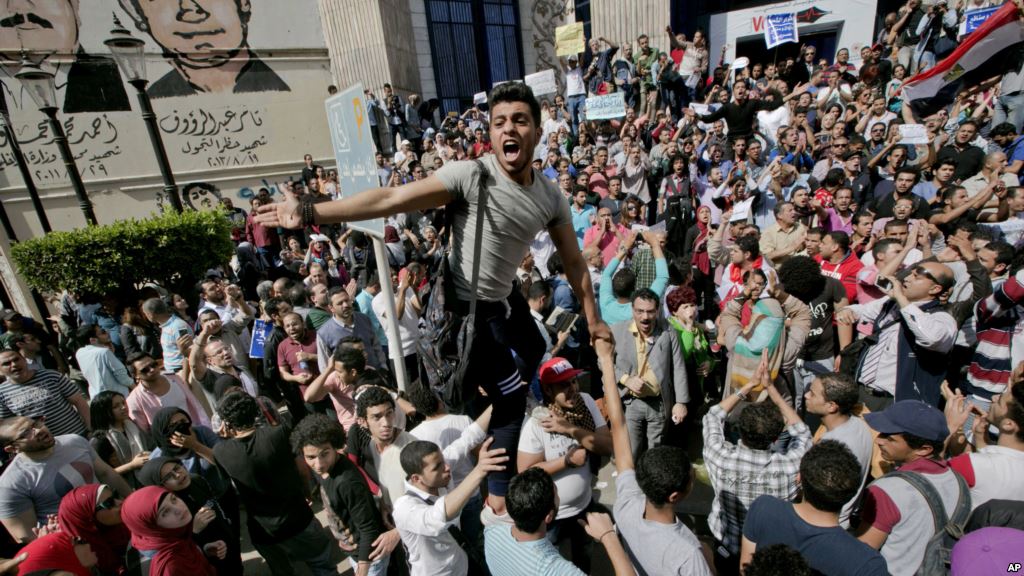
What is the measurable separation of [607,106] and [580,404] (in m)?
8.92

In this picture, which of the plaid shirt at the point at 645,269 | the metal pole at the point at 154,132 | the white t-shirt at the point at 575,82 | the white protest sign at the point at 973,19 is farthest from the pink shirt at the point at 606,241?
the white protest sign at the point at 973,19

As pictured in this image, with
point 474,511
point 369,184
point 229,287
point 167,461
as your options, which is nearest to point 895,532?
point 474,511

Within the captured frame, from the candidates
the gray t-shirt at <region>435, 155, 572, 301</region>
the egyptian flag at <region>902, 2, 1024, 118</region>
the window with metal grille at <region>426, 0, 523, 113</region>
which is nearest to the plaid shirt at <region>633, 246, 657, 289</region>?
the gray t-shirt at <region>435, 155, 572, 301</region>

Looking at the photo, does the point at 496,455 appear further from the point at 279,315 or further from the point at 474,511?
the point at 279,315

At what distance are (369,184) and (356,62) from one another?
1334 centimetres

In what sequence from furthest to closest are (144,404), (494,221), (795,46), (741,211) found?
(795,46) → (741,211) → (144,404) → (494,221)

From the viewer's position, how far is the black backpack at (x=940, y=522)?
217 centimetres

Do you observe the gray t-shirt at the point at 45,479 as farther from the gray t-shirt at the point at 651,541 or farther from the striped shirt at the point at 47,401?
the gray t-shirt at the point at 651,541

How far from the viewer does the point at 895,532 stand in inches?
91.5

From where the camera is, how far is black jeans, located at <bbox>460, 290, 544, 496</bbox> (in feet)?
7.16

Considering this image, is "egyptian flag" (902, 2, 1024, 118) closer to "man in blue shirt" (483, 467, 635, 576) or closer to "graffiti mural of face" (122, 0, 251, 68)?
"man in blue shirt" (483, 467, 635, 576)

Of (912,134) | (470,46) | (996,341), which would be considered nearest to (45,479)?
(996,341)

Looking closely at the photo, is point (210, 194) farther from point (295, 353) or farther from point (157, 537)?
point (157, 537)

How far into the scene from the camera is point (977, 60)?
6777 mm
